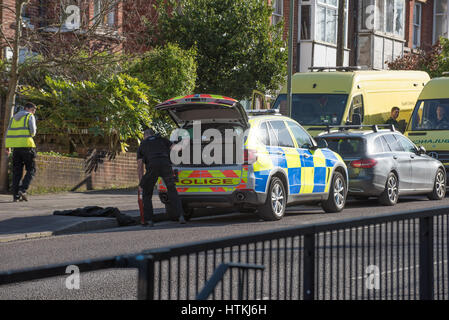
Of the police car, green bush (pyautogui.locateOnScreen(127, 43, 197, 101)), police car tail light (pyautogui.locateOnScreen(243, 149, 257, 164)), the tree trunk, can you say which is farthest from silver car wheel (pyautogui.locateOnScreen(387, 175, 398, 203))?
the tree trunk

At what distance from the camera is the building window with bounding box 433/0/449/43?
47.7 metres

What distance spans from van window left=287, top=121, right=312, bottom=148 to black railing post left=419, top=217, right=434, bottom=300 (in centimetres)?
959

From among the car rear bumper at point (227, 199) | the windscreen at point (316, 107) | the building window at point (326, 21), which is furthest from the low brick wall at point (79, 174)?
the building window at point (326, 21)

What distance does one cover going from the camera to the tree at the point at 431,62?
1432 inches

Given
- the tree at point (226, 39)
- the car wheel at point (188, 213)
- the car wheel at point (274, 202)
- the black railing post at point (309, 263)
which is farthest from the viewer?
the tree at point (226, 39)

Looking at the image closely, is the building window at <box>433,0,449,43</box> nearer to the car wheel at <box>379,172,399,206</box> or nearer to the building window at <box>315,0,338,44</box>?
the building window at <box>315,0,338,44</box>

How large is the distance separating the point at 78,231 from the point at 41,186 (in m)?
6.28

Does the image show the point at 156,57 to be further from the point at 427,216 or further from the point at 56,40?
the point at 427,216

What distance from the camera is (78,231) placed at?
1295 cm

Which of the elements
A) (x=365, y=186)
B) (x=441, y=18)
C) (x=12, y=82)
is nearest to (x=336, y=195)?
(x=365, y=186)

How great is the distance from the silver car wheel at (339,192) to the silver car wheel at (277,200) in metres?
1.89

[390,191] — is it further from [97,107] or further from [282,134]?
[97,107]

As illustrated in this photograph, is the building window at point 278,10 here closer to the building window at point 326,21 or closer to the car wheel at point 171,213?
the building window at point 326,21

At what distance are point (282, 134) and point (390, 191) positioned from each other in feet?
11.9
